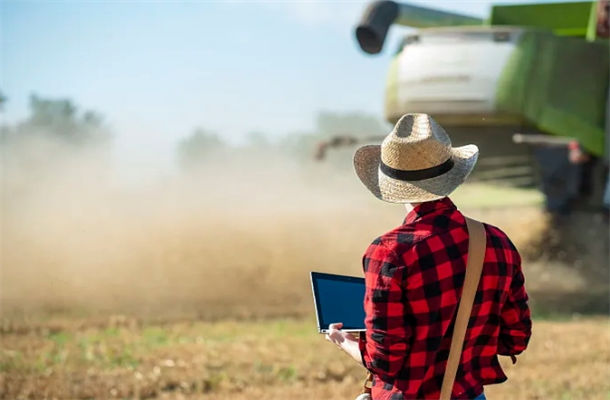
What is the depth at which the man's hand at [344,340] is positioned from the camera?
6.93ft

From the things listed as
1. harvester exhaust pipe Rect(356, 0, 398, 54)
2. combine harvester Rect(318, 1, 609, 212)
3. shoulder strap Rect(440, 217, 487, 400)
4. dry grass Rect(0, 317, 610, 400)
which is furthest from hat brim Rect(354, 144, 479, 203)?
harvester exhaust pipe Rect(356, 0, 398, 54)

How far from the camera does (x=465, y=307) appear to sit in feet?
6.72

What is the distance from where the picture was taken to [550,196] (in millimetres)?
Answer: 11633

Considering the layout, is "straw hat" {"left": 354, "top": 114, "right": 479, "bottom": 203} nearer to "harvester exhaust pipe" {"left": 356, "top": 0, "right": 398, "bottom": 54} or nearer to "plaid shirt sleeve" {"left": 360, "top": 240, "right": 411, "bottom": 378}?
"plaid shirt sleeve" {"left": 360, "top": 240, "right": 411, "bottom": 378}

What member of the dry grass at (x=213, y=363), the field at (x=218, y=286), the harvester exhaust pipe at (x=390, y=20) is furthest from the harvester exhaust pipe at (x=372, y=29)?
the dry grass at (x=213, y=363)

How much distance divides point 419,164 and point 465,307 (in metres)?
0.33

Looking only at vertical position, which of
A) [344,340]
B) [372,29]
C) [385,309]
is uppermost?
[372,29]

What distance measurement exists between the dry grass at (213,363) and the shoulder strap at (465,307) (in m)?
2.85

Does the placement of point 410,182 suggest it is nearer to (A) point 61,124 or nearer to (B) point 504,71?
(B) point 504,71

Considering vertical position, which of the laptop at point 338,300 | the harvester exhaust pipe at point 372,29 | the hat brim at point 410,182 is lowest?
the laptop at point 338,300

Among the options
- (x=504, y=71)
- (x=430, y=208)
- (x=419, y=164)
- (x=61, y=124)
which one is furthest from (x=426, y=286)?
(x=61, y=124)

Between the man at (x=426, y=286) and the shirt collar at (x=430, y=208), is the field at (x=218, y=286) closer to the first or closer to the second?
the man at (x=426, y=286)

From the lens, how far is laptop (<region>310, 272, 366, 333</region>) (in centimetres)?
220

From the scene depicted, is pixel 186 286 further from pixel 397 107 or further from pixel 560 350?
pixel 560 350
